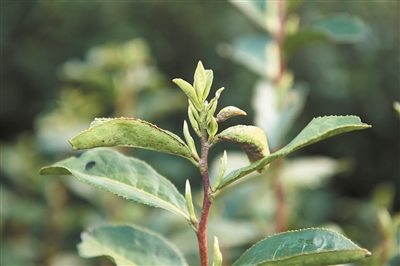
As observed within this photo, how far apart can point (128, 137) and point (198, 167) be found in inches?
3.3

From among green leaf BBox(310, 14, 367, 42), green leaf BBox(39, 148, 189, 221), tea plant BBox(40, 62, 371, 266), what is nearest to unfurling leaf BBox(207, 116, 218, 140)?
tea plant BBox(40, 62, 371, 266)

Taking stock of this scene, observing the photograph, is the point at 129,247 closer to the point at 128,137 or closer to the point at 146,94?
the point at 128,137

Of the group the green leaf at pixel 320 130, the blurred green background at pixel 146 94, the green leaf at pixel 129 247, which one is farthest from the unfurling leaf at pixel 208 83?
the blurred green background at pixel 146 94

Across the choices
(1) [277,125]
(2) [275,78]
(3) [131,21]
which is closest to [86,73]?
(2) [275,78]

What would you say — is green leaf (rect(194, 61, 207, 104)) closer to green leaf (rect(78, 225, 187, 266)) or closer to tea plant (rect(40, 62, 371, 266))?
tea plant (rect(40, 62, 371, 266))

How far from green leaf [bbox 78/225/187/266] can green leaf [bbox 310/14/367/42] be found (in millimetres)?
738

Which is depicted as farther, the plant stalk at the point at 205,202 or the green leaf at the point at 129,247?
the green leaf at the point at 129,247

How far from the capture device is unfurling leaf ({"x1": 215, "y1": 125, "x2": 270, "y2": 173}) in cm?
54

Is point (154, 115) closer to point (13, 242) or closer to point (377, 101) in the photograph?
point (13, 242)

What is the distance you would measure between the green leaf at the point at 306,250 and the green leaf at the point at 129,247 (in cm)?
14

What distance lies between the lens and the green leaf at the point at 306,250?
0.49 meters

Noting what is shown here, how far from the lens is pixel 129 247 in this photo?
68 cm

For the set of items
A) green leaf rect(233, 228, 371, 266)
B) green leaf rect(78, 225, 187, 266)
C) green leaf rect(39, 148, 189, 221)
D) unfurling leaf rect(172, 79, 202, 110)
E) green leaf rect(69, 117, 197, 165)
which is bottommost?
green leaf rect(233, 228, 371, 266)

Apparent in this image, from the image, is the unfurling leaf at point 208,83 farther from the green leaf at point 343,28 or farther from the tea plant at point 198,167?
the green leaf at point 343,28
